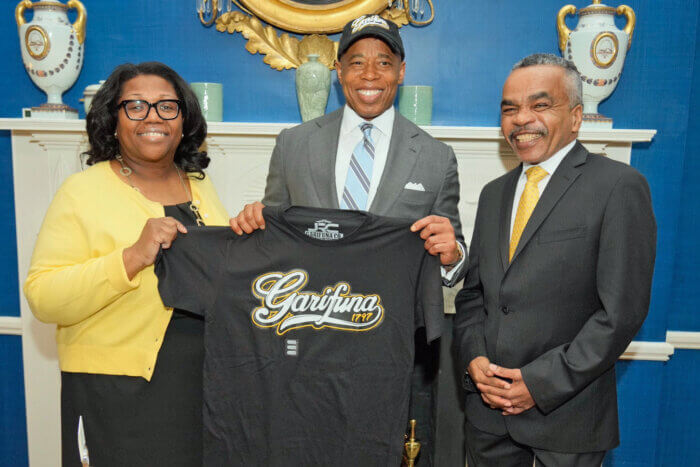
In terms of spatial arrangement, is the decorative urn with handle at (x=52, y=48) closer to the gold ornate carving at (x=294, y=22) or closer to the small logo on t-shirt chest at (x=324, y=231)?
the gold ornate carving at (x=294, y=22)

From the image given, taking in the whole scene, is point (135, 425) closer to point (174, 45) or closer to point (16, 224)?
point (16, 224)

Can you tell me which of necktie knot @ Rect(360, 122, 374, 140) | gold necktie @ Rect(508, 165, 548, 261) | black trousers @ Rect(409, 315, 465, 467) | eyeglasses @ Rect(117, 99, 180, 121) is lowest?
black trousers @ Rect(409, 315, 465, 467)

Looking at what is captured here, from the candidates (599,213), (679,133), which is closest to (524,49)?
(679,133)

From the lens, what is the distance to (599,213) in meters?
1.38

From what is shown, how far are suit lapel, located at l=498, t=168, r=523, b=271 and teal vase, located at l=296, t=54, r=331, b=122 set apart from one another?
1.15 meters

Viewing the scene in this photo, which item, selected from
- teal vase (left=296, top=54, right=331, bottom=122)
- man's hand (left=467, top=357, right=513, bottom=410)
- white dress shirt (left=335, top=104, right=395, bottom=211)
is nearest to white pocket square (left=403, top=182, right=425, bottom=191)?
white dress shirt (left=335, top=104, right=395, bottom=211)

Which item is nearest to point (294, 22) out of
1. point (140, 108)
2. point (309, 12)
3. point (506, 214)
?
point (309, 12)

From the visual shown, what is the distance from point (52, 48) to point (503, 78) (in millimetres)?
2241

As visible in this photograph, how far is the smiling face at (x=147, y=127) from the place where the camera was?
158 centimetres

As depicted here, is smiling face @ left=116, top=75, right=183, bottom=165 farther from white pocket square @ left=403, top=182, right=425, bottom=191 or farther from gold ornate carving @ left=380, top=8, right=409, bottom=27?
gold ornate carving @ left=380, top=8, right=409, bottom=27

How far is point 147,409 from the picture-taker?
5.09 feet

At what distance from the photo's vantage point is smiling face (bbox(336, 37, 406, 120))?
168cm

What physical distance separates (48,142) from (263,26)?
4.10ft

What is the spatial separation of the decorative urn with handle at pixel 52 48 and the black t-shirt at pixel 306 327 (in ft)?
5.23
